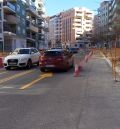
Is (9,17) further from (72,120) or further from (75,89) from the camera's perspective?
(72,120)

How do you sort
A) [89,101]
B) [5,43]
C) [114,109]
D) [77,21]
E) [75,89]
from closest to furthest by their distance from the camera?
[114,109], [89,101], [75,89], [5,43], [77,21]

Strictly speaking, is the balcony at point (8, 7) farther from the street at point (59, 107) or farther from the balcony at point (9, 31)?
the street at point (59, 107)

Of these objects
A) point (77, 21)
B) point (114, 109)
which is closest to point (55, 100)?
Answer: point (114, 109)

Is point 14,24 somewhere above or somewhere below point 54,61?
above

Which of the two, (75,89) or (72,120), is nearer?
→ (72,120)

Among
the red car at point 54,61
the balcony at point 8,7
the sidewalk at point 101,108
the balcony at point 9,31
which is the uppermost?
the balcony at point 8,7

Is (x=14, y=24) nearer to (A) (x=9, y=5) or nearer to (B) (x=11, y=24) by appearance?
(B) (x=11, y=24)

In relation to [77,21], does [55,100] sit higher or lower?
lower

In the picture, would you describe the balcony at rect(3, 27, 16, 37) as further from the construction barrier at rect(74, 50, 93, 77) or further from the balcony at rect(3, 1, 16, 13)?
the construction barrier at rect(74, 50, 93, 77)

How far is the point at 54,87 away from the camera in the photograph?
16.3m

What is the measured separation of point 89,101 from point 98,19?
164 m

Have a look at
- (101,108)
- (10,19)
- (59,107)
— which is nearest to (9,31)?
(10,19)

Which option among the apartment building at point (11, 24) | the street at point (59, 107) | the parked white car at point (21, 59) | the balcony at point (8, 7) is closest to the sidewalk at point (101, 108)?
the street at point (59, 107)

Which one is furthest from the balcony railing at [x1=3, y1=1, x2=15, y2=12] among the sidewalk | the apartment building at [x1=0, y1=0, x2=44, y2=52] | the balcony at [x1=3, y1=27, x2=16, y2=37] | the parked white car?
the sidewalk
